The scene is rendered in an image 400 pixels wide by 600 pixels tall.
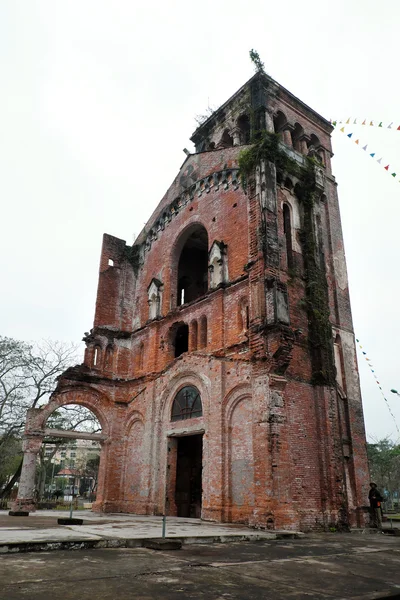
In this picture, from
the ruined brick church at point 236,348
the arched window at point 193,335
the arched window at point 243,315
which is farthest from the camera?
the arched window at point 193,335

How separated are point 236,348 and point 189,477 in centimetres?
645

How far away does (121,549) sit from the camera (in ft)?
26.8

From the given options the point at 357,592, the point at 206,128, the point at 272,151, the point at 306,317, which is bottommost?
the point at 357,592

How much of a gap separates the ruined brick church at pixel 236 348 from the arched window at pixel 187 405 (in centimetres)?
7

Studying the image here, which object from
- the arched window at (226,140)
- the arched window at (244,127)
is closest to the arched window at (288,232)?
the arched window at (244,127)

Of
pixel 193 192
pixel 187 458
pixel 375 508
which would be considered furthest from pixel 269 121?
pixel 375 508

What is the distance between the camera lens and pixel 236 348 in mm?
15766

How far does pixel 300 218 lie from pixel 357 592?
14766 mm

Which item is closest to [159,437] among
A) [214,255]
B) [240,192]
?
[214,255]

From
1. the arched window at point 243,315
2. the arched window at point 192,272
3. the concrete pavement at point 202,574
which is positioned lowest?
the concrete pavement at point 202,574

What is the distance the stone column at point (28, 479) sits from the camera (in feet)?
57.5

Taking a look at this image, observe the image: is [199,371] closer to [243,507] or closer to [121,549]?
[243,507]

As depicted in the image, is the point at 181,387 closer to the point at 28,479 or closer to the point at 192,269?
the point at 28,479

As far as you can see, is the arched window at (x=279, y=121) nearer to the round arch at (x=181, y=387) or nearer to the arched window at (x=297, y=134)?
the arched window at (x=297, y=134)
